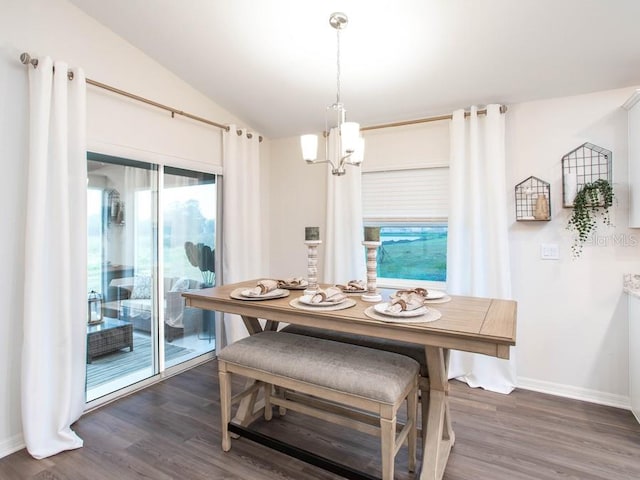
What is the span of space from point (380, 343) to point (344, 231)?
157cm

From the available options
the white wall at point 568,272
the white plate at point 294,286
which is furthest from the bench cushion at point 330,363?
the white wall at point 568,272

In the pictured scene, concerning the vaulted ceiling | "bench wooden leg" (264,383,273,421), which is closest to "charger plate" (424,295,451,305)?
"bench wooden leg" (264,383,273,421)

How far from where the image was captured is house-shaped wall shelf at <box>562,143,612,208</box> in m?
2.64

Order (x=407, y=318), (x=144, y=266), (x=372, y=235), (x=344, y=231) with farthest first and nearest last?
(x=344, y=231) → (x=144, y=266) → (x=372, y=235) → (x=407, y=318)

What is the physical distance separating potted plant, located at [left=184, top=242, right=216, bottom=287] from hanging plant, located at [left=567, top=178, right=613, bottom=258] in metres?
3.14

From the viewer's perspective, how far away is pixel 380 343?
2150 millimetres

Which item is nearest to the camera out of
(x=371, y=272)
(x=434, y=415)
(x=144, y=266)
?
(x=434, y=415)

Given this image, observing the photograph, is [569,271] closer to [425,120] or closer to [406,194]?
[406,194]

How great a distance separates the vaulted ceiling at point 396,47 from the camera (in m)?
2.15

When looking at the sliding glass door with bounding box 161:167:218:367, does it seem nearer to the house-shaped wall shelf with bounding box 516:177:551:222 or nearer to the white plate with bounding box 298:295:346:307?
the white plate with bounding box 298:295:346:307

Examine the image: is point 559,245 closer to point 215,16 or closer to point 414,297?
point 414,297

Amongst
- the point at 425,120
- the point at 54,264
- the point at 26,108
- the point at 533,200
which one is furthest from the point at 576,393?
the point at 26,108

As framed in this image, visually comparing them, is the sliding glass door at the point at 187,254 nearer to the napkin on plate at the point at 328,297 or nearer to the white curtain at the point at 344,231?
the white curtain at the point at 344,231

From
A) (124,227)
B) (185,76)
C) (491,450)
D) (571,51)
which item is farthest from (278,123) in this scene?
(491,450)
